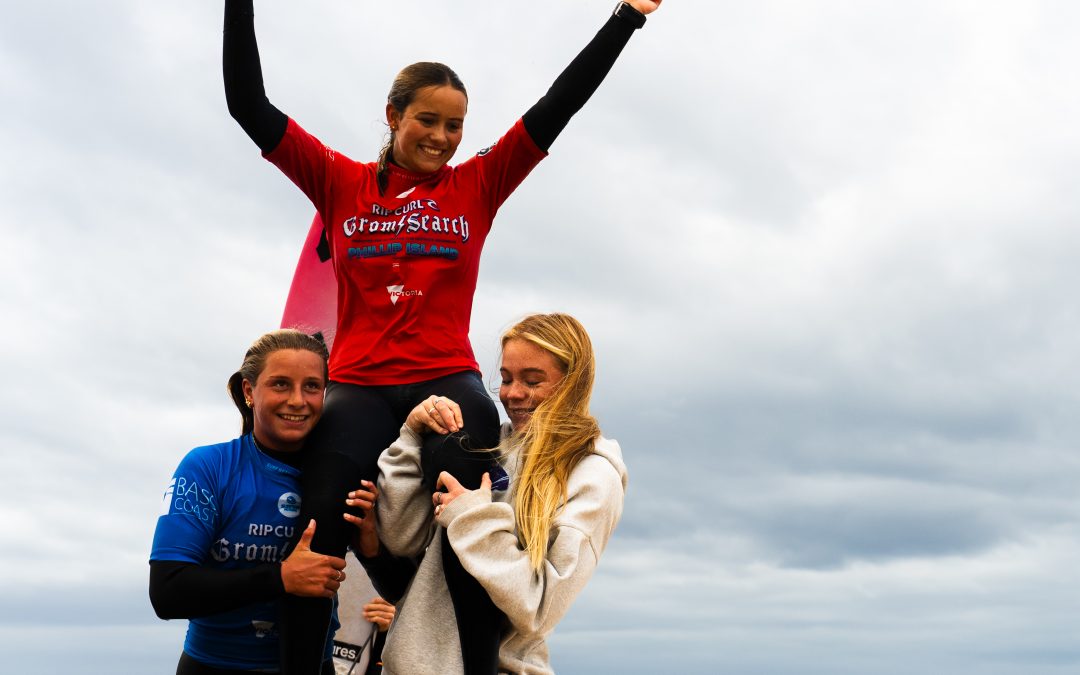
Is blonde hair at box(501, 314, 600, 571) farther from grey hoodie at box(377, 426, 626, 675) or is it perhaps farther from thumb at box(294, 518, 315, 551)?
thumb at box(294, 518, 315, 551)

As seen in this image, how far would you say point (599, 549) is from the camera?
462cm

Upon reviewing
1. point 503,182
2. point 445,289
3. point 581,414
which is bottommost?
point 581,414

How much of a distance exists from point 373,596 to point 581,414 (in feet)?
10.3

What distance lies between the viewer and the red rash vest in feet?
15.5

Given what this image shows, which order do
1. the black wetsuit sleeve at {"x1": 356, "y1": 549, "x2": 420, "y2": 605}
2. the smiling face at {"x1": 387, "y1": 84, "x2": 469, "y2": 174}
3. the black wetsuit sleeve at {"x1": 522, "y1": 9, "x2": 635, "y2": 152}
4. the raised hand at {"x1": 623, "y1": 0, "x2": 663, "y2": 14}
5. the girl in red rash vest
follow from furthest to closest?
the raised hand at {"x1": 623, "y1": 0, "x2": 663, "y2": 14} < the black wetsuit sleeve at {"x1": 522, "y1": 9, "x2": 635, "y2": 152} < the smiling face at {"x1": 387, "y1": 84, "x2": 469, "y2": 174} < the black wetsuit sleeve at {"x1": 356, "y1": 549, "x2": 420, "y2": 605} < the girl in red rash vest

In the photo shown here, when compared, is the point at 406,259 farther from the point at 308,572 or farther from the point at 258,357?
the point at 308,572

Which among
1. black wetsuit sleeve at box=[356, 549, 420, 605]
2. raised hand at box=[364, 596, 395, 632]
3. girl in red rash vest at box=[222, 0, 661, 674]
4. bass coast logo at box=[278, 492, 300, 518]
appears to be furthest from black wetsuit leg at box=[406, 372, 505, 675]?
raised hand at box=[364, 596, 395, 632]

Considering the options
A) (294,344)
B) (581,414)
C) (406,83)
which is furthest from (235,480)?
(406,83)

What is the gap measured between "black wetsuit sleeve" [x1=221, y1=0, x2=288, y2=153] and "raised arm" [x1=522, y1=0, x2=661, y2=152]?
1149 mm

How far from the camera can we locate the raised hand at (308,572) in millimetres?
4199

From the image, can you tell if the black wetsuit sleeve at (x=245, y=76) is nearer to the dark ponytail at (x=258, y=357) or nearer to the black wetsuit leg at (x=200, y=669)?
the dark ponytail at (x=258, y=357)

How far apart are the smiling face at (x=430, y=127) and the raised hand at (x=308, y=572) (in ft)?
5.61

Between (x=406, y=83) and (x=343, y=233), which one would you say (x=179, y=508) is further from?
(x=406, y=83)

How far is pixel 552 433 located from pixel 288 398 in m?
1.11
